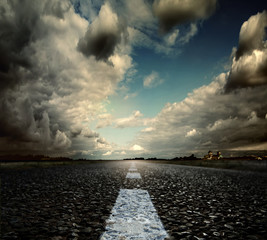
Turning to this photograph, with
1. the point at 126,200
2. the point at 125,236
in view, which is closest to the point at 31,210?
the point at 126,200

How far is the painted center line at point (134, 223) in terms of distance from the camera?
2051mm

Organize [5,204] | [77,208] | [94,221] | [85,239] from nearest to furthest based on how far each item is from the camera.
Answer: [85,239] → [94,221] → [77,208] → [5,204]

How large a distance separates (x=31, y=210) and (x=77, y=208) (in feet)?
1.99

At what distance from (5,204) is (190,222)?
279 cm

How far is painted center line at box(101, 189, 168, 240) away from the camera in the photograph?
6.73 feet

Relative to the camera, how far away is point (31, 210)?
10.2 feet

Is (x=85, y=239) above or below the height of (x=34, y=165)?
below

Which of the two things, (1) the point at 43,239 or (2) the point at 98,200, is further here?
(2) the point at 98,200

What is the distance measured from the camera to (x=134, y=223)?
2.41 meters

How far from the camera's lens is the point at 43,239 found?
2047mm

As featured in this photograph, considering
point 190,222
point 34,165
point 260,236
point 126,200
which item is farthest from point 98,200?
point 34,165

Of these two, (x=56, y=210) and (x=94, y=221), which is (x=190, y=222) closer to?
(x=94, y=221)

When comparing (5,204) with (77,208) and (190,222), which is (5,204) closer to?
(77,208)

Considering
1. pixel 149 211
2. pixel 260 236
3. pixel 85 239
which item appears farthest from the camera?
pixel 149 211
